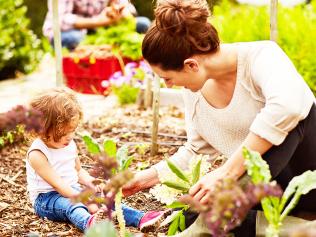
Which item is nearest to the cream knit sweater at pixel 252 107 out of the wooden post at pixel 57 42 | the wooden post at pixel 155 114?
the wooden post at pixel 155 114

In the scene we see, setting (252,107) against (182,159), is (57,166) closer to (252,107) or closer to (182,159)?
(182,159)

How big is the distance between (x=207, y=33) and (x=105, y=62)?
400 centimetres

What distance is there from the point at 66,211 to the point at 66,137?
0.33m

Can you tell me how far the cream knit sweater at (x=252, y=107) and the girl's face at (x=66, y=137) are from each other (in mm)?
514

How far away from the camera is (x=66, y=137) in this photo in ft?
10.1

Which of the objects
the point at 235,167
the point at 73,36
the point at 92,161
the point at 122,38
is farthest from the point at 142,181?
the point at 73,36

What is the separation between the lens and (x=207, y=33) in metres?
2.40

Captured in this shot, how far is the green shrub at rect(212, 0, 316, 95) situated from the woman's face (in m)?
2.73

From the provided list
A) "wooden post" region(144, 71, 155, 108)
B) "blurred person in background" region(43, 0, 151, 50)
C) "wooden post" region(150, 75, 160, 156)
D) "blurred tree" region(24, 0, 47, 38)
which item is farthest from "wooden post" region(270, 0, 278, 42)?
"blurred tree" region(24, 0, 47, 38)

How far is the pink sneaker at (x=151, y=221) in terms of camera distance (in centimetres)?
281

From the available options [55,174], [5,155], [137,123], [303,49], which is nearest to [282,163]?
[55,174]

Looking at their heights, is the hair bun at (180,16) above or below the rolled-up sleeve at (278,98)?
above

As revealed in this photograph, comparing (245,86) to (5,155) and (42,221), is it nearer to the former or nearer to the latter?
(42,221)

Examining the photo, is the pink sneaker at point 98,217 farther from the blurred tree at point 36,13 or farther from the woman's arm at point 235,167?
the blurred tree at point 36,13
